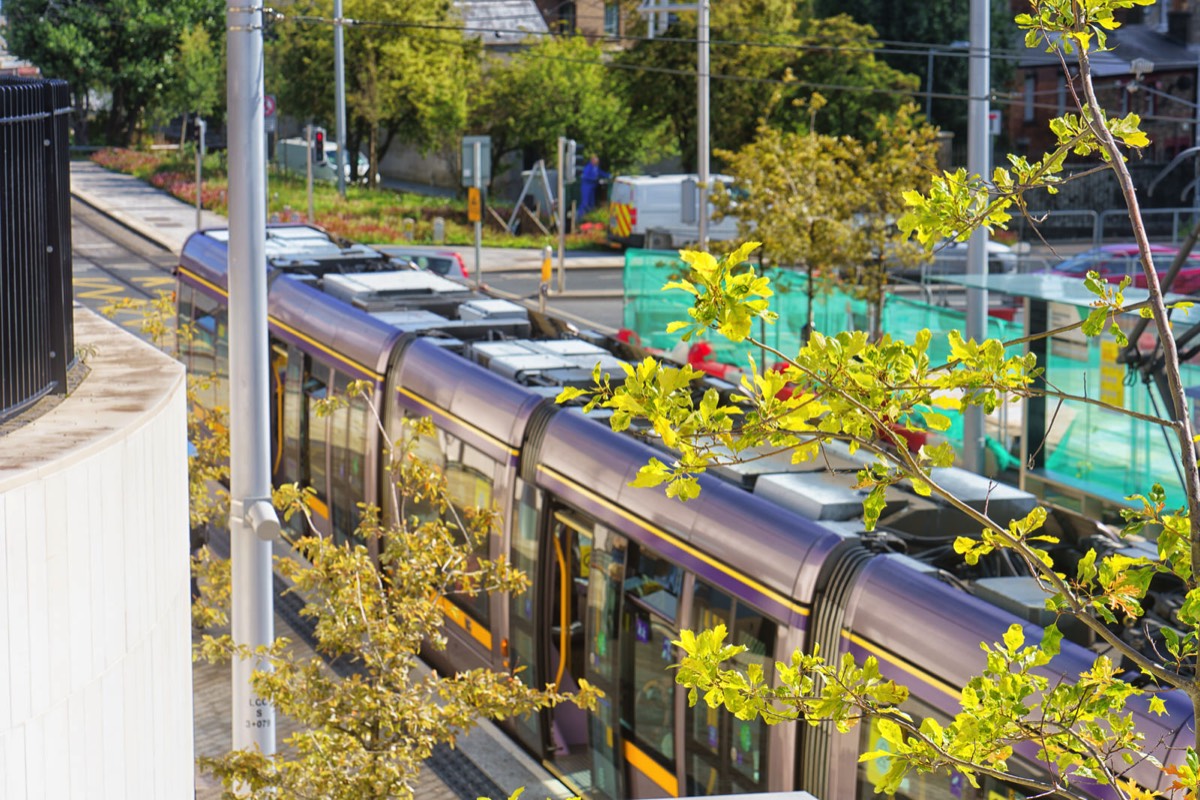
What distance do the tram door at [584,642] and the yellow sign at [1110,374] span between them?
709 centimetres

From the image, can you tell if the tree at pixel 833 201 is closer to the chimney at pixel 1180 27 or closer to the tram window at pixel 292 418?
the tram window at pixel 292 418

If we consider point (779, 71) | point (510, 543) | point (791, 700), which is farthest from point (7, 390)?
point (779, 71)

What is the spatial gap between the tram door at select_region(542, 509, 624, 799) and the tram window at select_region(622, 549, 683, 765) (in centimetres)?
17

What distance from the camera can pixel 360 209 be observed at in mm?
52938

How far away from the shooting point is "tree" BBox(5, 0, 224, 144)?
209 feet

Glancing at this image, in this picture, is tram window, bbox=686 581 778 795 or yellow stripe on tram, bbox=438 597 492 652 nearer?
tram window, bbox=686 581 778 795

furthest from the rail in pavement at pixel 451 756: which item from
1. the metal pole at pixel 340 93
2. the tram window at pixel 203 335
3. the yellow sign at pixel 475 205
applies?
the metal pole at pixel 340 93

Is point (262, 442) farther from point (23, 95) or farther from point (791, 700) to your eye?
point (791, 700)

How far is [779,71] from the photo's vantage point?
51781mm

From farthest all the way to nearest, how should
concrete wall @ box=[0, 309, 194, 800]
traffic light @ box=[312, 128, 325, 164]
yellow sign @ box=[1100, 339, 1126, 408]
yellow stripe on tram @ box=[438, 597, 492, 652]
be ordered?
traffic light @ box=[312, 128, 325, 164]
yellow sign @ box=[1100, 339, 1126, 408]
yellow stripe on tram @ box=[438, 597, 492, 652]
concrete wall @ box=[0, 309, 194, 800]

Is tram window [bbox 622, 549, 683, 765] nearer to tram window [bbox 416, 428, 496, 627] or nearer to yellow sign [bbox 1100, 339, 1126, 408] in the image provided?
tram window [bbox 416, 428, 496, 627]

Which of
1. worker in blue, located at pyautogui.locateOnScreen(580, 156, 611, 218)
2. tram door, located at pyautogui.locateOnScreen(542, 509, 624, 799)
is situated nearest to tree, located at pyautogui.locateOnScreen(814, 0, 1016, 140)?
worker in blue, located at pyautogui.locateOnScreen(580, 156, 611, 218)

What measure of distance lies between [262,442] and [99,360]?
265cm

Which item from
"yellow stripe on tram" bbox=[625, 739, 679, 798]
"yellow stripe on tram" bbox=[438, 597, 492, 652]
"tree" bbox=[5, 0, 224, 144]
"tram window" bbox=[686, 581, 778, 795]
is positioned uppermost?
"tree" bbox=[5, 0, 224, 144]
